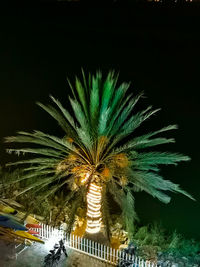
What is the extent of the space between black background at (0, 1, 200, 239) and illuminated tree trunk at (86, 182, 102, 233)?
3078 mm

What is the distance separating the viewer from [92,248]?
7.32 meters

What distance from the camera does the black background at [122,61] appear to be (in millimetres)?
9297

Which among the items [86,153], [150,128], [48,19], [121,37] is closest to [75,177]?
[86,153]

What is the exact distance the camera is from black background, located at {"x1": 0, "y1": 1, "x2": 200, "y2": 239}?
9.30 meters

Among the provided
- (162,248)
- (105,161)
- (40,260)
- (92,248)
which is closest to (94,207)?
(92,248)

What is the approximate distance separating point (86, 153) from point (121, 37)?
13.7 ft

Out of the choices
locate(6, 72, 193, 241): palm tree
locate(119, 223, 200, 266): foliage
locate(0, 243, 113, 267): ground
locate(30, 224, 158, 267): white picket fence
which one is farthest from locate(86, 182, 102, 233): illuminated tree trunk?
locate(119, 223, 200, 266): foliage

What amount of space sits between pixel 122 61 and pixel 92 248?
17.2ft

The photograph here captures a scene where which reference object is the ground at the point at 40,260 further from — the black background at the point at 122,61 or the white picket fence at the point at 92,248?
the black background at the point at 122,61

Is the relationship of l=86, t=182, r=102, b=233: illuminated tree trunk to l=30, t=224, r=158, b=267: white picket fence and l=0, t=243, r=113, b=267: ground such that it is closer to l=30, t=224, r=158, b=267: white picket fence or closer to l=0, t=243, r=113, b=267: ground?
l=30, t=224, r=158, b=267: white picket fence

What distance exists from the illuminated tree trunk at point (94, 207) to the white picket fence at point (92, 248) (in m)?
0.33

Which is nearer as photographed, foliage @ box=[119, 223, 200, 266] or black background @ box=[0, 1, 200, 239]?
foliage @ box=[119, 223, 200, 266]

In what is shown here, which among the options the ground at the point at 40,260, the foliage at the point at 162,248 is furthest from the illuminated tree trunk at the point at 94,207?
the foliage at the point at 162,248

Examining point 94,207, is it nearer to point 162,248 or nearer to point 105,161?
point 105,161
